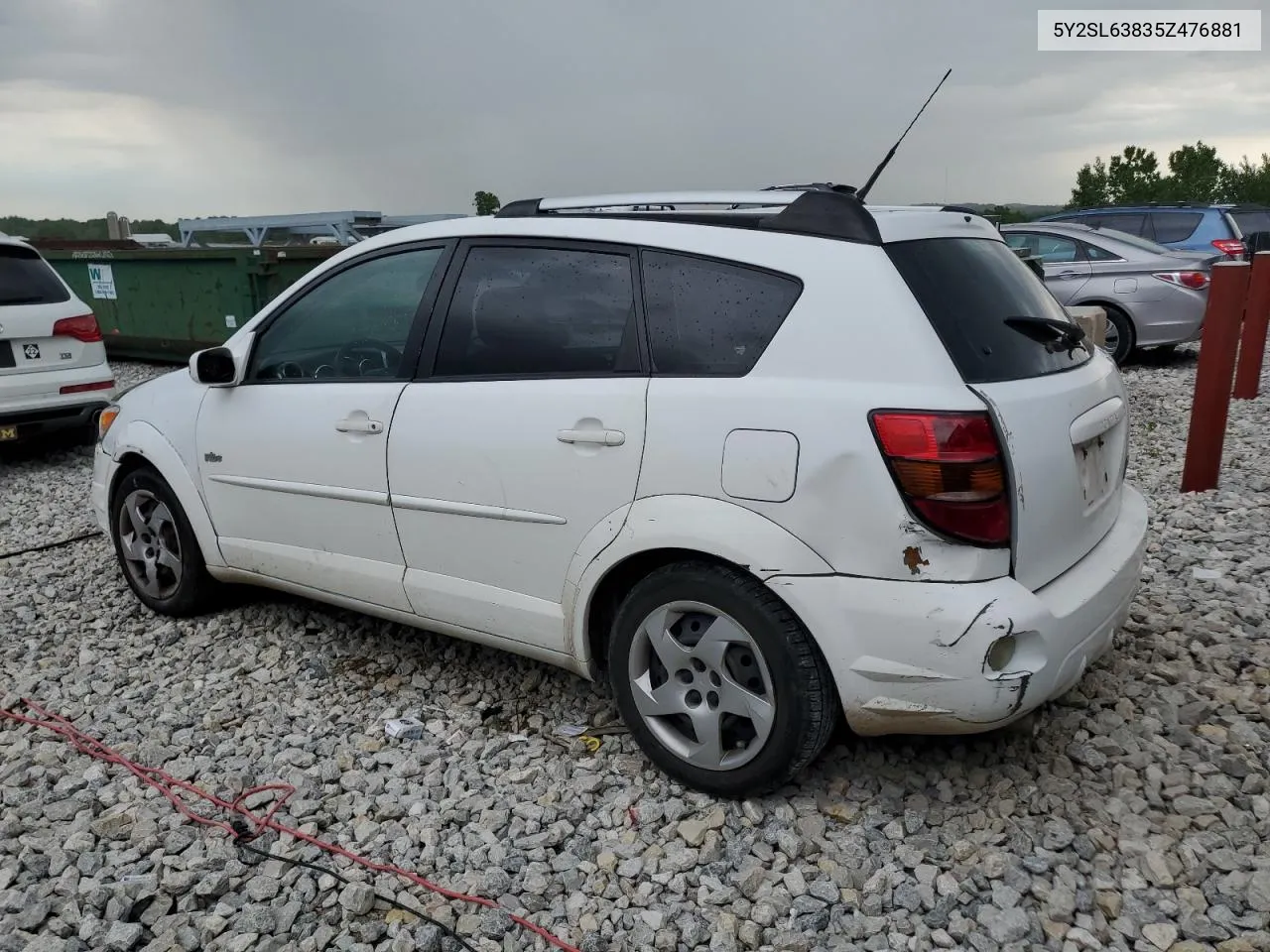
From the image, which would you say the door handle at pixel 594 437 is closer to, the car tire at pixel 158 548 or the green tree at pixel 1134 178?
the car tire at pixel 158 548

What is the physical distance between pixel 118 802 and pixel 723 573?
2053 mm

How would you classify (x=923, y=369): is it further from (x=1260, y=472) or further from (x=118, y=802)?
(x=1260, y=472)

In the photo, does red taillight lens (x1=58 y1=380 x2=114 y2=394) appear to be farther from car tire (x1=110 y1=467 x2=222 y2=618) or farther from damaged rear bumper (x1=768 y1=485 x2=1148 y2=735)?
damaged rear bumper (x1=768 y1=485 x2=1148 y2=735)

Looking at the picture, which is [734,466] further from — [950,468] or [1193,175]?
[1193,175]

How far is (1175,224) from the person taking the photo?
1211 cm

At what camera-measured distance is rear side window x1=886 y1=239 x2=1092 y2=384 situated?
103 inches

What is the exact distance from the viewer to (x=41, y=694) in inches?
154

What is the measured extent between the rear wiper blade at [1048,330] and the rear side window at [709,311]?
668mm

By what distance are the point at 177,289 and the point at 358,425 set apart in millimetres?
9721

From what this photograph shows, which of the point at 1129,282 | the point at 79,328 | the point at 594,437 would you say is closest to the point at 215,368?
the point at 594,437

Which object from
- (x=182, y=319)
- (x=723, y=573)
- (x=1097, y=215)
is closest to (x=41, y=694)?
(x=723, y=573)

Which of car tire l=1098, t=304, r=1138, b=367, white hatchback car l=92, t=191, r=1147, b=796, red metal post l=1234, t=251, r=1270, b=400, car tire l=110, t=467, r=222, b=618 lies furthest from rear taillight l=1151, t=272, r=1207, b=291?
car tire l=110, t=467, r=222, b=618

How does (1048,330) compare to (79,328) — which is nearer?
(1048,330)

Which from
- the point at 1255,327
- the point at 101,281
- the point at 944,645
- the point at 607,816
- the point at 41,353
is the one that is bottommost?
the point at 607,816
